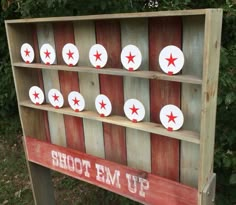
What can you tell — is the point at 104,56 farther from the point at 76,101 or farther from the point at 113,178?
the point at 113,178

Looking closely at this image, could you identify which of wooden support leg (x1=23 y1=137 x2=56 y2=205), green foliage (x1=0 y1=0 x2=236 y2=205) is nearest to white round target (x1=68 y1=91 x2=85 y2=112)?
green foliage (x1=0 y1=0 x2=236 y2=205)

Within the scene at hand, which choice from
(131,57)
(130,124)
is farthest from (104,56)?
(130,124)

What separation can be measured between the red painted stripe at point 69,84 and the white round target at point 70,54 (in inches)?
2.6

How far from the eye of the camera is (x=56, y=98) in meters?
2.03

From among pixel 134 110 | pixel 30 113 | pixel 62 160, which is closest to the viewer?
pixel 134 110

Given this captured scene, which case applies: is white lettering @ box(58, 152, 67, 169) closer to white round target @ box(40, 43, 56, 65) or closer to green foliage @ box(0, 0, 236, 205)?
white round target @ box(40, 43, 56, 65)

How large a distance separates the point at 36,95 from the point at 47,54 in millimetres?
315

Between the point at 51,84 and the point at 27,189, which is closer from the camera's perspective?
the point at 51,84

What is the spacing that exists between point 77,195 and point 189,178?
171 cm

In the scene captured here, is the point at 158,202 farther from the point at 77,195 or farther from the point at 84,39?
the point at 77,195

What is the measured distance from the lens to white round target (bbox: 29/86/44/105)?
211cm

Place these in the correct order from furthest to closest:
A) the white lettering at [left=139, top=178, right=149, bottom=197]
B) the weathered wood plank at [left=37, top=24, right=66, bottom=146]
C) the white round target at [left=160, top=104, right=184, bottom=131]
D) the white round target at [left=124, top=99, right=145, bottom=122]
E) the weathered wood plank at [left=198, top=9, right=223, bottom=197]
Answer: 1. the weathered wood plank at [left=37, top=24, right=66, bottom=146]
2. the white lettering at [left=139, top=178, right=149, bottom=197]
3. the white round target at [left=124, top=99, right=145, bottom=122]
4. the white round target at [left=160, top=104, right=184, bottom=131]
5. the weathered wood plank at [left=198, top=9, right=223, bottom=197]

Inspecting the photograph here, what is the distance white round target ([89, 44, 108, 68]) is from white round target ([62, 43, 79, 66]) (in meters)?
0.12

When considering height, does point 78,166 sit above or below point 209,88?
below
